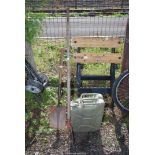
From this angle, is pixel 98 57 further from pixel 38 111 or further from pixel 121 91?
pixel 38 111

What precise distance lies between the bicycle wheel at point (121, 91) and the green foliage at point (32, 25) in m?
1.27

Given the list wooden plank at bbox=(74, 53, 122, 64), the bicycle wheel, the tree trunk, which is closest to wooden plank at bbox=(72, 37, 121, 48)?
wooden plank at bbox=(74, 53, 122, 64)

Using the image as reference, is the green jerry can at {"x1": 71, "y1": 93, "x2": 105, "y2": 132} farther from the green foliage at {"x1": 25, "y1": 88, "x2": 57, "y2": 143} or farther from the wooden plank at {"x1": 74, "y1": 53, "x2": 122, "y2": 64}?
the wooden plank at {"x1": 74, "y1": 53, "x2": 122, "y2": 64}

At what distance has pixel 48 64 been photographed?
698cm

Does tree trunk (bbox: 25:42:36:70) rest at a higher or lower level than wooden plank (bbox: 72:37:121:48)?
lower

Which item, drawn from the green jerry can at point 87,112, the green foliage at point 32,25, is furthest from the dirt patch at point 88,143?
the green foliage at point 32,25

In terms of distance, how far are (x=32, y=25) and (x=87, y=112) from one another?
1.33m

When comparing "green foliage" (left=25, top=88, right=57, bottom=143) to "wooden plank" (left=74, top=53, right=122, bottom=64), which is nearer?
"green foliage" (left=25, top=88, right=57, bottom=143)

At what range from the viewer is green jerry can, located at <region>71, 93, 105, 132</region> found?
494 centimetres

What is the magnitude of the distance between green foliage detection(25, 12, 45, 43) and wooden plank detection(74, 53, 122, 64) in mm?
755

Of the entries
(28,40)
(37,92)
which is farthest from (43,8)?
(37,92)
